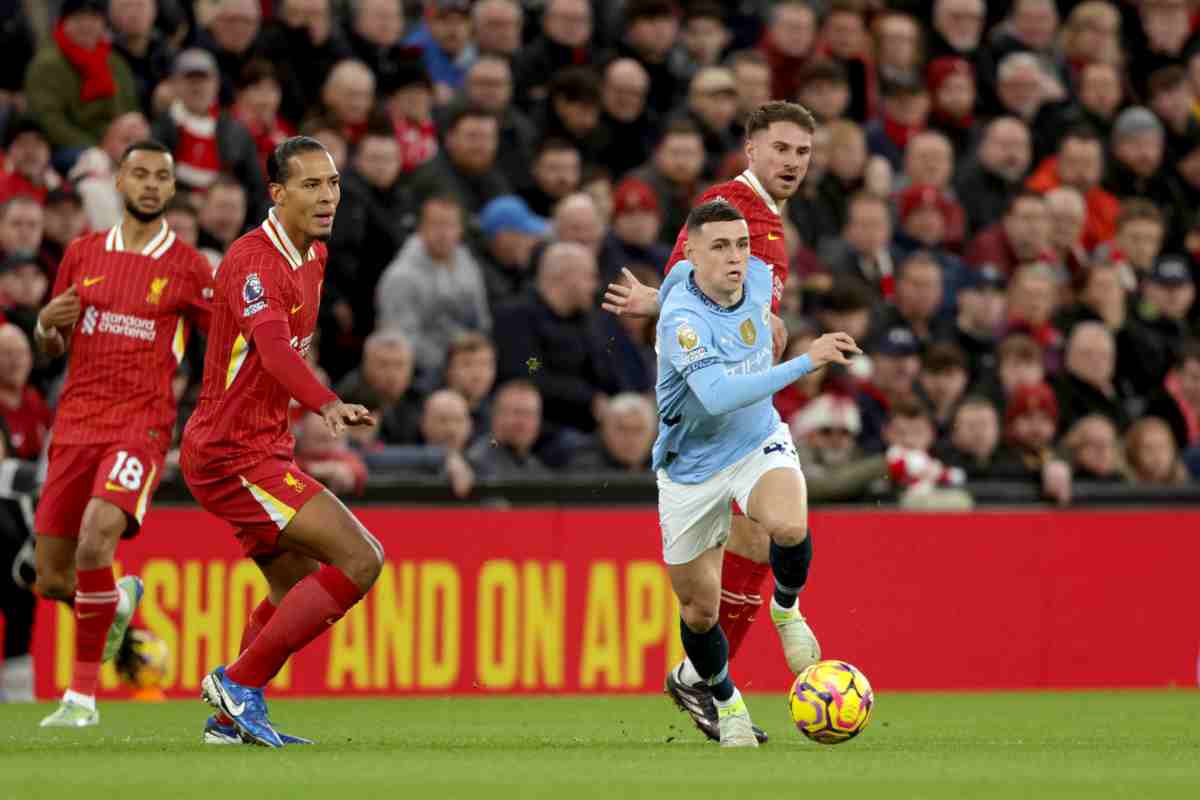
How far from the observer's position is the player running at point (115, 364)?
10.9 metres

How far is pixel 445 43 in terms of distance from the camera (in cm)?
1720

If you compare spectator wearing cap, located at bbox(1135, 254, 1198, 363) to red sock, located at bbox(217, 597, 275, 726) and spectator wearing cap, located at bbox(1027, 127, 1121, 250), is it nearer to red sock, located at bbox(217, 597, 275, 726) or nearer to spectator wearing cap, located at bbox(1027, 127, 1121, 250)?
spectator wearing cap, located at bbox(1027, 127, 1121, 250)

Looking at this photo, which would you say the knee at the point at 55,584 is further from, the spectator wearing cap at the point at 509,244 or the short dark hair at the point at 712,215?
the spectator wearing cap at the point at 509,244

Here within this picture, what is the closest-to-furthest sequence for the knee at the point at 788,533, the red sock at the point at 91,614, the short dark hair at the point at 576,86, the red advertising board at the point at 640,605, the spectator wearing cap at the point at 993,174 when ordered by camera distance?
the knee at the point at 788,533
the red sock at the point at 91,614
the red advertising board at the point at 640,605
the short dark hair at the point at 576,86
the spectator wearing cap at the point at 993,174

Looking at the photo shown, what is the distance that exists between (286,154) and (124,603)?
2976 millimetres

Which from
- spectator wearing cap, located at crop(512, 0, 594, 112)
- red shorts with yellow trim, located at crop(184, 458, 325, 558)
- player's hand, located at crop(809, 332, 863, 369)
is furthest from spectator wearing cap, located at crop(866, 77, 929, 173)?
player's hand, located at crop(809, 332, 863, 369)

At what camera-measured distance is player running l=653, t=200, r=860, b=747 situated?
9.23 meters

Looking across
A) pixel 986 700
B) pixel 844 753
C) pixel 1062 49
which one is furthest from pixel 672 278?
pixel 1062 49

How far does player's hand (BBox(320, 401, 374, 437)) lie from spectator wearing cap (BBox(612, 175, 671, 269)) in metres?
7.13

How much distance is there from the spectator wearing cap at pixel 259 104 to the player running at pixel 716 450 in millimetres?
6254

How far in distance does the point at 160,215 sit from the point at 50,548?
Result: 175 cm

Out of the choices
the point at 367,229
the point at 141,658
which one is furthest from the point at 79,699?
the point at 367,229

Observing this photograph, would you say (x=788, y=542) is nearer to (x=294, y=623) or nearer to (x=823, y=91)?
(x=294, y=623)

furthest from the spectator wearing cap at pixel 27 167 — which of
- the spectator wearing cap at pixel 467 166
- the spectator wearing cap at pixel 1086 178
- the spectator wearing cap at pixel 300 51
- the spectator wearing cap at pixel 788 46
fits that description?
the spectator wearing cap at pixel 1086 178
